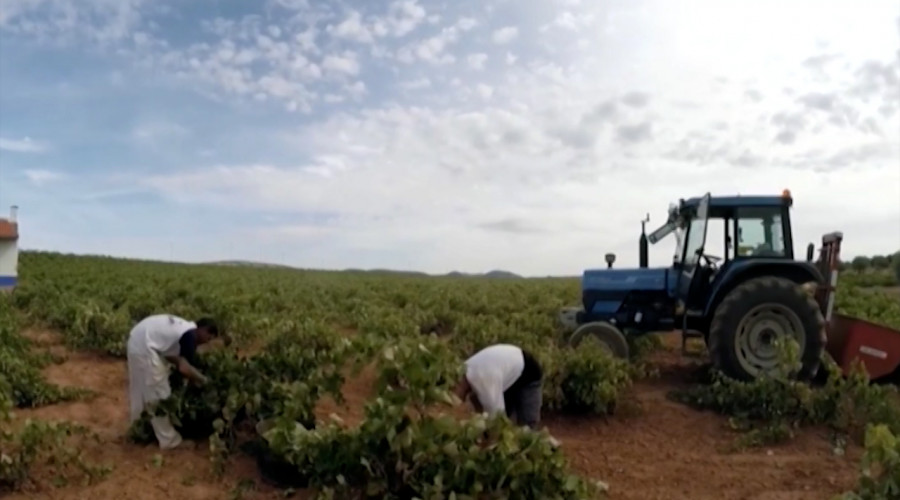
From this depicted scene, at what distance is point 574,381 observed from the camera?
7.22 meters

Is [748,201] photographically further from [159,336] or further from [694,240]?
[159,336]

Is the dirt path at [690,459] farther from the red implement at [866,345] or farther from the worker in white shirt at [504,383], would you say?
the red implement at [866,345]

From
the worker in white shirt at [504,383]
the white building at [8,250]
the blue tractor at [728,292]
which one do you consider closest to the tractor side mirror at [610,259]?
the blue tractor at [728,292]

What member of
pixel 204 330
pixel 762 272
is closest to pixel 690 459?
pixel 762 272

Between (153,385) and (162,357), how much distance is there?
0.22 meters

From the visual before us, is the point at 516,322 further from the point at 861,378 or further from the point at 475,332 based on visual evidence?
the point at 861,378

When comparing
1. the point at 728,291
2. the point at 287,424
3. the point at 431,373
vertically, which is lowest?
the point at 287,424

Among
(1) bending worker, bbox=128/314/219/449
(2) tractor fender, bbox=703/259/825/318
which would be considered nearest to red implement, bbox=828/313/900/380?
(2) tractor fender, bbox=703/259/825/318

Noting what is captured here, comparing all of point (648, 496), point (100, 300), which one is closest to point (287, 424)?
point (648, 496)

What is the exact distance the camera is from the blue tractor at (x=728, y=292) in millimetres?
7789

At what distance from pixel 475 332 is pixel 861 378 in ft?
14.3

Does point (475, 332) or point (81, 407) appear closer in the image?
point (81, 407)

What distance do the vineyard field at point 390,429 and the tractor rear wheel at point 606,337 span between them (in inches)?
15.1

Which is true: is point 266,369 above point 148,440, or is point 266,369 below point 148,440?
above
